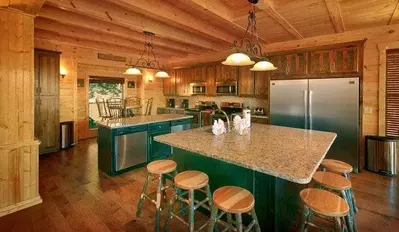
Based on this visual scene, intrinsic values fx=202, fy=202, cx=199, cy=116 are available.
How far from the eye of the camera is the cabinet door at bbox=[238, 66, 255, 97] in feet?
17.0

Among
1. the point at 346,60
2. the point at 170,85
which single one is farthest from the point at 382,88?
the point at 170,85

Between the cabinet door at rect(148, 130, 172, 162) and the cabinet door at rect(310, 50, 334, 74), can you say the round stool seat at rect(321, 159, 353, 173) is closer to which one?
the cabinet door at rect(310, 50, 334, 74)

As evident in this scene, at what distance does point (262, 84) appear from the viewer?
4.97 metres

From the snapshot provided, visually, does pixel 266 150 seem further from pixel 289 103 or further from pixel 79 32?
pixel 79 32

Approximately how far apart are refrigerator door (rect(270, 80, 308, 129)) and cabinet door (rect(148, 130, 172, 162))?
2406 millimetres

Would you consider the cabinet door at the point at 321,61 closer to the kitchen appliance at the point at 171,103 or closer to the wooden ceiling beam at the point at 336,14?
the wooden ceiling beam at the point at 336,14

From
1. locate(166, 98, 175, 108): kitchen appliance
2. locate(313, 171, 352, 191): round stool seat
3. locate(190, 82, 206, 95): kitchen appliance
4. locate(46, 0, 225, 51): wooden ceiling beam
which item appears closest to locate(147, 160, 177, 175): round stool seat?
locate(313, 171, 352, 191): round stool seat

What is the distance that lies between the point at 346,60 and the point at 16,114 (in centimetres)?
514

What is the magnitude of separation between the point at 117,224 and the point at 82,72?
5384 mm

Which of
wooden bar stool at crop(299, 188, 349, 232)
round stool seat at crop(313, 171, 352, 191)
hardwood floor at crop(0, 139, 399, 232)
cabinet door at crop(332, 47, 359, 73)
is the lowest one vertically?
hardwood floor at crop(0, 139, 399, 232)

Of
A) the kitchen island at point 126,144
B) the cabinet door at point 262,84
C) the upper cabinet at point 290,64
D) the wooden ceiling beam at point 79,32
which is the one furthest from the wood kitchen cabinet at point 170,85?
the upper cabinet at point 290,64

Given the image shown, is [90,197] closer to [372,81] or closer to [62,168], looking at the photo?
[62,168]

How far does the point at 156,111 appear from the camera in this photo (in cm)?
775

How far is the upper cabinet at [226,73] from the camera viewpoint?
18.1ft
